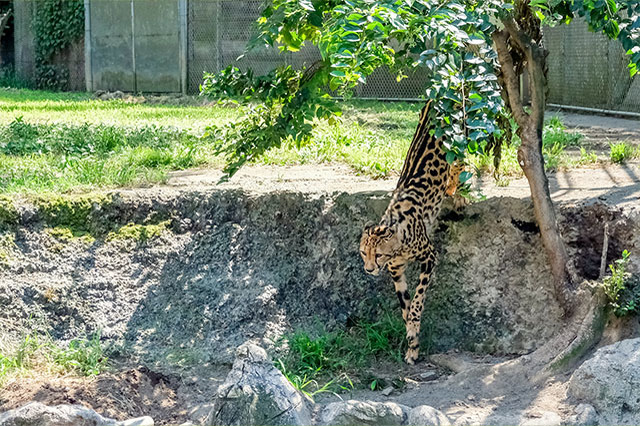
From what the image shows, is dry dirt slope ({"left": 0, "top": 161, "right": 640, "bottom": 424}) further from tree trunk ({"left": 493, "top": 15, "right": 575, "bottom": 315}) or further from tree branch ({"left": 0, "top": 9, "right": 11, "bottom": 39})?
tree branch ({"left": 0, "top": 9, "right": 11, "bottom": 39})

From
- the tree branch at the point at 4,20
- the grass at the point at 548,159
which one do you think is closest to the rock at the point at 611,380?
the grass at the point at 548,159

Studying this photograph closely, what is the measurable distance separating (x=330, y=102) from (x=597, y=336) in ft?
7.08

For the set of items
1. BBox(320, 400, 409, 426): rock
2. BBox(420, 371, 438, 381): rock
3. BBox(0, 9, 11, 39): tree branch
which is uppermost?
BBox(0, 9, 11, 39): tree branch

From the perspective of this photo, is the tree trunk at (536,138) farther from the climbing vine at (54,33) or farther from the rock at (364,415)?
the climbing vine at (54,33)

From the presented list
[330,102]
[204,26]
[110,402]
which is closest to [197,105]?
[204,26]

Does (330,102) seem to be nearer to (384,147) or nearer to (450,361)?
(450,361)

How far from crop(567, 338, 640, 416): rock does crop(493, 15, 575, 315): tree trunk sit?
2.56 ft

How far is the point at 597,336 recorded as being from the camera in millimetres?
4910

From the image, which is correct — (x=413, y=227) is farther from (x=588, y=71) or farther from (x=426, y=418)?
(x=588, y=71)

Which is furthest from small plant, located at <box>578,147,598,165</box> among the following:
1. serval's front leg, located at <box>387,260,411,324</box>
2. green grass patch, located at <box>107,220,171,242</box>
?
green grass patch, located at <box>107,220,171,242</box>

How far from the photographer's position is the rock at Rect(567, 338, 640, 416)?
4297mm

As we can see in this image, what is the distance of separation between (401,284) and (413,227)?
386mm

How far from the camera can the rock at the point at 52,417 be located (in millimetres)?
4004

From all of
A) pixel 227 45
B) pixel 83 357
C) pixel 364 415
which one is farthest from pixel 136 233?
pixel 227 45
